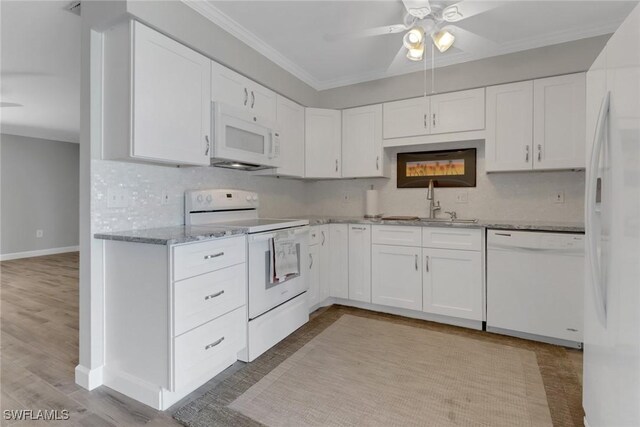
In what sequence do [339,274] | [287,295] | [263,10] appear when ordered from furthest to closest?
1. [339,274]
2. [287,295]
3. [263,10]

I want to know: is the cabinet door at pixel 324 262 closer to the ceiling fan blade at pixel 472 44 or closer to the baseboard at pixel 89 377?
the baseboard at pixel 89 377

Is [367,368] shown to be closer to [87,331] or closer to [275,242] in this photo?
[275,242]

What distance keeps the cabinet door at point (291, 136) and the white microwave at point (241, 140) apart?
21 centimetres

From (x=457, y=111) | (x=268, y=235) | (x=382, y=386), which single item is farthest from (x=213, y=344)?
(x=457, y=111)

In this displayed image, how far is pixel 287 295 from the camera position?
101 inches

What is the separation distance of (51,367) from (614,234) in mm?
3156

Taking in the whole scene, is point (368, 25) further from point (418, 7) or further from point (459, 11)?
point (459, 11)

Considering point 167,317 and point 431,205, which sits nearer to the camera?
point 167,317

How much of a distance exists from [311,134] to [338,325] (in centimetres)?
207

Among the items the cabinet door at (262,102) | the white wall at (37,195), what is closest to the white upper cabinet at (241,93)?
the cabinet door at (262,102)

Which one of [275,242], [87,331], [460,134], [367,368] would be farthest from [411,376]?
[460,134]

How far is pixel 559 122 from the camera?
Answer: 2611 millimetres

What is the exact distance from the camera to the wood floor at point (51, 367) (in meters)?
1.64

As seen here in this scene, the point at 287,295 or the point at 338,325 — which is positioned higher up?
the point at 287,295
